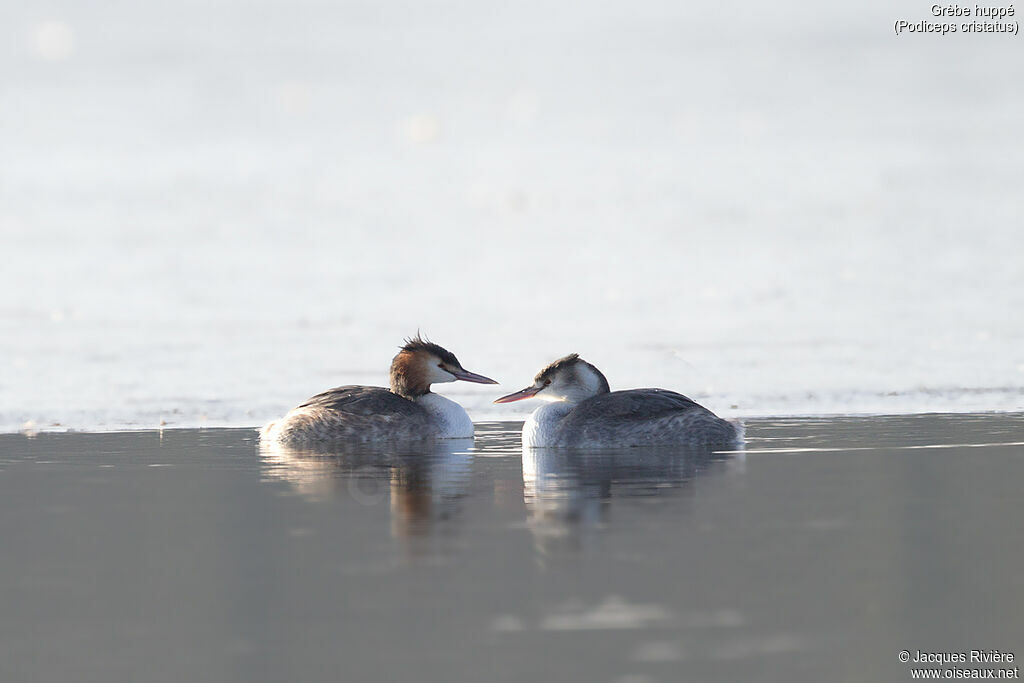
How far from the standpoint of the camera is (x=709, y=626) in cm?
630

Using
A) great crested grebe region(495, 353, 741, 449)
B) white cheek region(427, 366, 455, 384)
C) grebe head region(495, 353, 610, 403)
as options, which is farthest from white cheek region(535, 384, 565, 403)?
white cheek region(427, 366, 455, 384)

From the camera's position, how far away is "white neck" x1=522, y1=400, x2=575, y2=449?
1330 centimetres

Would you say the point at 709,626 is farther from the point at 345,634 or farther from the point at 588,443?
the point at 588,443

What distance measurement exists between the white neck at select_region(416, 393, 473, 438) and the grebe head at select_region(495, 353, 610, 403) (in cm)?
39

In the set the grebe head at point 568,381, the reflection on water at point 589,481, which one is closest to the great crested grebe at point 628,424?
the reflection on water at point 589,481

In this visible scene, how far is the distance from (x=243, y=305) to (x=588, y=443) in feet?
41.6

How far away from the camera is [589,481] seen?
35.0 ft

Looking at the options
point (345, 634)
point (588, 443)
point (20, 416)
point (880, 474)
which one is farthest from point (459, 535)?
point (20, 416)

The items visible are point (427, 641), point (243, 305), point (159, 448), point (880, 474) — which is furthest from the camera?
point (243, 305)

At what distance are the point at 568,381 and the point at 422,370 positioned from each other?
1.66m

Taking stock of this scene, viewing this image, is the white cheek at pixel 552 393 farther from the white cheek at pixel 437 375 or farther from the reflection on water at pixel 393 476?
the white cheek at pixel 437 375

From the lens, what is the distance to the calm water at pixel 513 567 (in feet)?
19.6

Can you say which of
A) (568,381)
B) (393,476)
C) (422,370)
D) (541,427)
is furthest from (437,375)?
(393,476)

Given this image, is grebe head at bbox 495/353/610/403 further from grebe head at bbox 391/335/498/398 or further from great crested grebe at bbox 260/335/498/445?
grebe head at bbox 391/335/498/398
